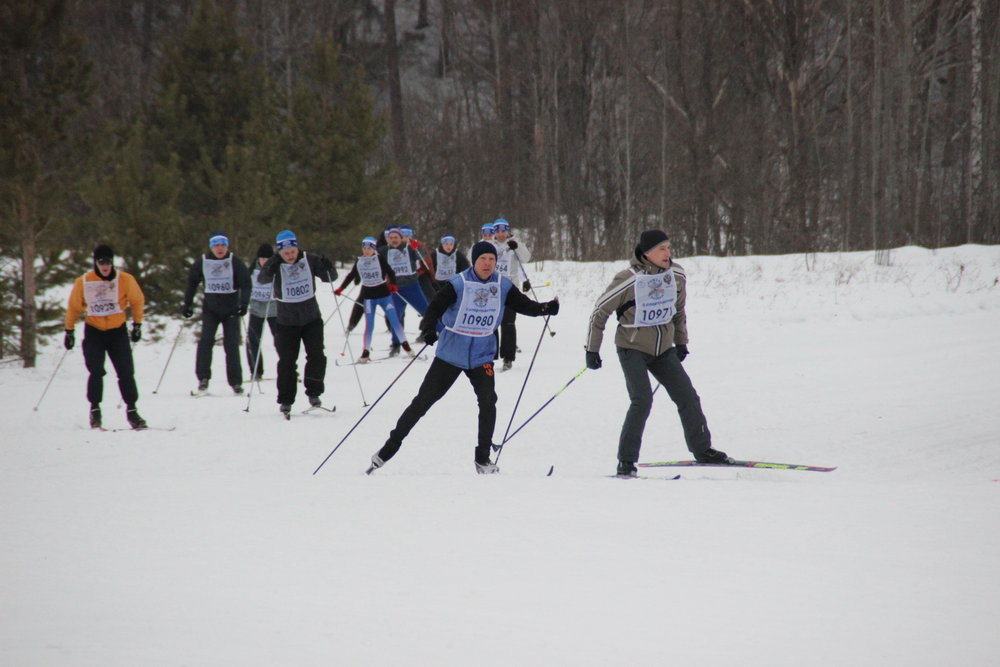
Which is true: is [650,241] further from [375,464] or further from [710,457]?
[375,464]

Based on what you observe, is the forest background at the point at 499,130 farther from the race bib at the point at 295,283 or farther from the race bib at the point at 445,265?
the race bib at the point at 295,283

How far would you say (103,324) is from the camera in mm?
8430

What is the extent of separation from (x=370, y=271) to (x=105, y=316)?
458cm

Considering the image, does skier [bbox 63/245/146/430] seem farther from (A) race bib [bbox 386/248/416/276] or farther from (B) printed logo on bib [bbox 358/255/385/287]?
(A) race bib [bbox 386/248/416/276]

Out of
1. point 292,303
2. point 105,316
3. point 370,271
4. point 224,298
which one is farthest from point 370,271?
point 105,316

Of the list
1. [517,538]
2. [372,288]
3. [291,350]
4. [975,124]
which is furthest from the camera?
[975,124]

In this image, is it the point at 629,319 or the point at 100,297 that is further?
the point at 100,297

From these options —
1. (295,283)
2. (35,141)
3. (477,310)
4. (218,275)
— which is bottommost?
(477,310)

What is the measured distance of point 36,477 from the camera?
249 inches

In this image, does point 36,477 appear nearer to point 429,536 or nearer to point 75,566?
point 75,566

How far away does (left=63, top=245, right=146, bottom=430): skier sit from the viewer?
840 centimetres

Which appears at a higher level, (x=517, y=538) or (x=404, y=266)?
(x=404, y=266)

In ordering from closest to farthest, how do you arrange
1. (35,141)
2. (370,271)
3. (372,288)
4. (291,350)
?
(291,350) < (370,271) < (372,288) < (35,141)

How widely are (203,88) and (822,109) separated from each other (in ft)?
60.4
